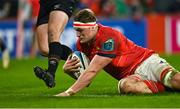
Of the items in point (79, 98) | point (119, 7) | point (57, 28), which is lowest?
point (119, 7)

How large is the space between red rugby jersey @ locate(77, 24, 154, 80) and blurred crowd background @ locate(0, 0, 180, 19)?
48.7 ft

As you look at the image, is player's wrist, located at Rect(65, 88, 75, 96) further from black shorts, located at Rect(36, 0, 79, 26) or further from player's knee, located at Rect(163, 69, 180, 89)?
black shorts, located at Rect(36, 0, 79, 26)

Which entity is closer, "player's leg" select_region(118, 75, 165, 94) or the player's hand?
"player's leg" select_region(118, 75, 165, 94)

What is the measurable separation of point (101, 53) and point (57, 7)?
189 cm

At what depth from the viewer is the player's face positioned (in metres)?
10.6

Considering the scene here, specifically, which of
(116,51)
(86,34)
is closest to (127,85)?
(116,51)

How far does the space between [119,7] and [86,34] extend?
1591 centimetres

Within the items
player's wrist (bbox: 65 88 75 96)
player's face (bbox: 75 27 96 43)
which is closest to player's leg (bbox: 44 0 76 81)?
player's wrist (bbox: 65 88 75 96)

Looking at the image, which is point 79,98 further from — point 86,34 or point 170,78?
point 170,78

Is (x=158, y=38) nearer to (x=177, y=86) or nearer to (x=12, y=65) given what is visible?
(x=12, y=65)

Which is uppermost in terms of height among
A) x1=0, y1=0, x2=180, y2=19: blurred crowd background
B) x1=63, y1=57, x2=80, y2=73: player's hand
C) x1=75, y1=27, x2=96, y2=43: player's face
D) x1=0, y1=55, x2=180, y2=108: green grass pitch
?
x1=75, y1=27, x2=96, y2=43: player's face

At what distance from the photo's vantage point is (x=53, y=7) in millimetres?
12141

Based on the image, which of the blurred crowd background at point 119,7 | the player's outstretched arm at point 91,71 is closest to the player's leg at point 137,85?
the player's outstretched arm at point 91,71

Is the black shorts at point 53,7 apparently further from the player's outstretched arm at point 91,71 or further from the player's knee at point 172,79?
the player's knee at point 172,79
